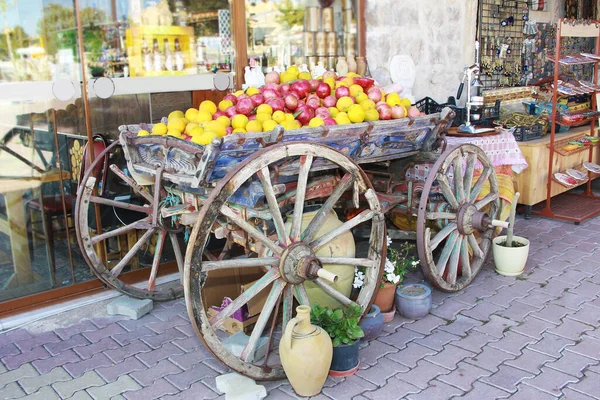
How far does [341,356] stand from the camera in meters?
3.17

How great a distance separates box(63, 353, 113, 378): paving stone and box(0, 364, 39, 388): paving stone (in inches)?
7.2

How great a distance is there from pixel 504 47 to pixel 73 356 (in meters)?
6.28

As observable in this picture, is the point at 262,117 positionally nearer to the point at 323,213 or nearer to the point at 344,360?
the point at 323,213

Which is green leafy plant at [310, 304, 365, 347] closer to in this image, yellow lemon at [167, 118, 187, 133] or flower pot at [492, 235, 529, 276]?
yellow lemon at [167, 118, 187, 133]

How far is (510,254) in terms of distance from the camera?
4.56 m

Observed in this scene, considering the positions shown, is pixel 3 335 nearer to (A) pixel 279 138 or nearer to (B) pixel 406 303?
(A) pixel 279 138

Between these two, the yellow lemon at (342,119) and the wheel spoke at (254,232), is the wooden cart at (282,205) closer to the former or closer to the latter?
the wheel spoke at (254,232)

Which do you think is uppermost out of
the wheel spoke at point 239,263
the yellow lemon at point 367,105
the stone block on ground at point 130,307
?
the yellow lemon at point 367,105

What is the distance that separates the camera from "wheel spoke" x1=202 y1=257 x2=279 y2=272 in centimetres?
291

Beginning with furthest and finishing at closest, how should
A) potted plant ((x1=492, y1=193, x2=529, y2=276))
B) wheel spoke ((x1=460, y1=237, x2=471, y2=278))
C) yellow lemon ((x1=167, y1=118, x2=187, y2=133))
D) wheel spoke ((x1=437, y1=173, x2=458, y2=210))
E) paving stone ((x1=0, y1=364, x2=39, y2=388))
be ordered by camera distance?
potted plant ((x1=492, y1=193, x2=529, y2=276)) → wheel spoke ((x1=460, y1=237, x2=471, y2=278)) → wheel spoke ((x1=437, y1=173, x2=458, y2=210)) → yellow lemon ((x1=167, y1=118, x2=187, y2=133)) → paving stone ((x1=0, y1=364, x2=39, y2=388))

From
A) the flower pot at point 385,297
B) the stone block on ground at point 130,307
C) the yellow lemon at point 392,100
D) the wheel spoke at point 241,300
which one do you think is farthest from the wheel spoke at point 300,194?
the stone block on ground at point 130,307

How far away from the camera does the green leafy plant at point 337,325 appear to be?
3.15 meters

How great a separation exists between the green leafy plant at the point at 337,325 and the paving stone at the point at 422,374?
36 cm

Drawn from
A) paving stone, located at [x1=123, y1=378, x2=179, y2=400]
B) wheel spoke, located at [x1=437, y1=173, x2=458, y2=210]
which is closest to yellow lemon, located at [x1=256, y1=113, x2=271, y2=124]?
wheel spoke, located at [x1=437, y1=173, x2=458, y2=210]
